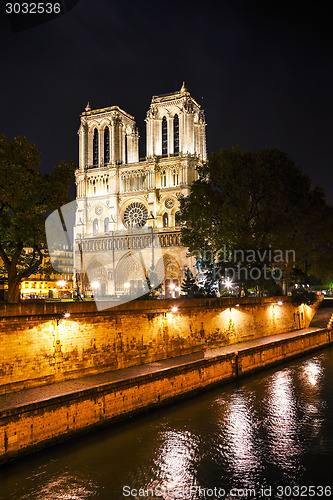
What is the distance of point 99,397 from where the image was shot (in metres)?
11.8

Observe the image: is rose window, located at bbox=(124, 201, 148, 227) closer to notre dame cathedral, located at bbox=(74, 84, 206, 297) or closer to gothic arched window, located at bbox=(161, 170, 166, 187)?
notre dame cathedral, located at bbox=(74, 84, 206, 297)

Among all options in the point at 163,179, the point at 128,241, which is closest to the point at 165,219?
the point at 163,179

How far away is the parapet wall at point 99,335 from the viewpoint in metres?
12.5

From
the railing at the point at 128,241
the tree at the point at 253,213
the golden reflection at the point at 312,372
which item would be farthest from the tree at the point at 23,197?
the railing at the point at 128,241

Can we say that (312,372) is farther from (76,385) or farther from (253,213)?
(76,385)

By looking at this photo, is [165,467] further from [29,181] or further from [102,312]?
[29,181]

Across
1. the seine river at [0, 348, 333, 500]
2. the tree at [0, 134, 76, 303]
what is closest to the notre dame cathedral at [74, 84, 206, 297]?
the tree at [0, 134, 76, 303]

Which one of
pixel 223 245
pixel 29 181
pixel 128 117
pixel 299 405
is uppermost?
pixel 128 117

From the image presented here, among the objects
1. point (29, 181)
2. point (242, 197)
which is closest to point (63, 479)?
point (29, 181)

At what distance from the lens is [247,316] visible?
83.4ft

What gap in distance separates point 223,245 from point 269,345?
9.55 meters

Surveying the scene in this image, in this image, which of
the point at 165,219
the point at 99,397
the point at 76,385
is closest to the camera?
the point at 99,397

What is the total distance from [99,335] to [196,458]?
19.4 feet

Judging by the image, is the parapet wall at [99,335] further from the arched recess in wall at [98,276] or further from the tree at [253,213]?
the arched recess in wall at [98,276]
